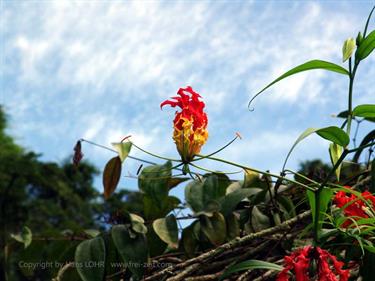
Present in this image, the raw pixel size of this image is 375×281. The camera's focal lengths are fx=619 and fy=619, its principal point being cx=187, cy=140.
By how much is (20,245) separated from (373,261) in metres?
0.91

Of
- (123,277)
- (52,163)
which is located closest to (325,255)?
(123,277)

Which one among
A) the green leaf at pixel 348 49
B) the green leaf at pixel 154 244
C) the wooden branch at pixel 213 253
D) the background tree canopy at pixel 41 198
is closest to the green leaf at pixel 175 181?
the green leaf at pixel 154 244

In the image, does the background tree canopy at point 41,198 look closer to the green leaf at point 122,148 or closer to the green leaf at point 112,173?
the green leaf at point 112,173

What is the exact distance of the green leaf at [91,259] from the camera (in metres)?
1.10

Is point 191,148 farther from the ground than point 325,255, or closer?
farther from the ground

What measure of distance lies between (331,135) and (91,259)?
1.90 ft

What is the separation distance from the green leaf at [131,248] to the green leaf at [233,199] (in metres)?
0.17

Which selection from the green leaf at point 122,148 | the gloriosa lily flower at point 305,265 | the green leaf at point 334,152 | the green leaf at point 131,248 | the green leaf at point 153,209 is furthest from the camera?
the green leaf at point 153,209

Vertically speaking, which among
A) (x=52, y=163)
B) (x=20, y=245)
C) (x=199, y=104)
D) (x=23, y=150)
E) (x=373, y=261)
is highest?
(x=23, y=150)

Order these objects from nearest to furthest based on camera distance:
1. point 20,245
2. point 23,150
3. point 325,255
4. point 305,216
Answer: point 325,255 < point 305,216 < point 20,245 < point 23,150

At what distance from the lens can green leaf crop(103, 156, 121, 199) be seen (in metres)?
1.11

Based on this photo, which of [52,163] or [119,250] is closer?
[119,250]

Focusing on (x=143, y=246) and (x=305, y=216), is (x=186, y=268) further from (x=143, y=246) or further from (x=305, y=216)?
(x=305, y=216)

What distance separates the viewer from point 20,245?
1445 millimetres
